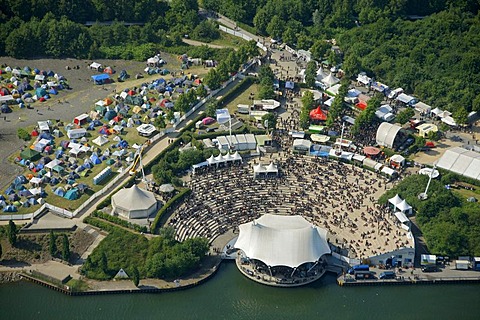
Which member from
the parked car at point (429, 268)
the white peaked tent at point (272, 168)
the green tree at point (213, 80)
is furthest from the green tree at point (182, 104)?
the parked car at point (429, 268)

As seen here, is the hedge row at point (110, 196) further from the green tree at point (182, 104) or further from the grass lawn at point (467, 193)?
the grass lawn at point (467, 193)

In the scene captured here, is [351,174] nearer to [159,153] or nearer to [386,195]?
[386,195]

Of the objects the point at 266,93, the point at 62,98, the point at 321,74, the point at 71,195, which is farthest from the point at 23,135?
the point at 321,74

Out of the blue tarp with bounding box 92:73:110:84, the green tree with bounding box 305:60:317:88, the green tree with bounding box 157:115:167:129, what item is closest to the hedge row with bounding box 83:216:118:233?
the green tree with bounding box 157:115:167:129

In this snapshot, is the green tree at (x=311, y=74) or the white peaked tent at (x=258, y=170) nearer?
the white peaked tent at (x=258, y=170)

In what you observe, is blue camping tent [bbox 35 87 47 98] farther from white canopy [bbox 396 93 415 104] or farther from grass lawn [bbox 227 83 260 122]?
white canopy [bbox 396 93 415 104]

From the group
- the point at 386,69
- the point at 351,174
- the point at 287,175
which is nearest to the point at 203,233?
the point at 287,175
